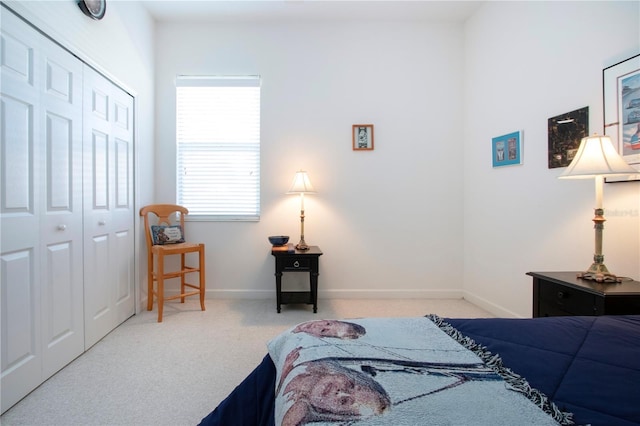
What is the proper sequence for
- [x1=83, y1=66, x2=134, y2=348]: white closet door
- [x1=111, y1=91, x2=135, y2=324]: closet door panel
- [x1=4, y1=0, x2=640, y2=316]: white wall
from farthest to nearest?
[x1=4, y1=0, x2=640, y2=316]: white wall
[x1=111, y1=91, x2=135, y2=324]: closet door panel
[x1=83, y1=66, x2=134, y2=348]: white closet door

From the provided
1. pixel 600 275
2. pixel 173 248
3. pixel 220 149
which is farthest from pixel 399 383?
pixel 220 149

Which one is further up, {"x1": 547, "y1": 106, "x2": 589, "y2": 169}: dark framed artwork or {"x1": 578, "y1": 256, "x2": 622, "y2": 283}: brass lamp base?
{"x1": 547, "y1": 106, "x2": 589, "y2": 169}: dark framed artwork

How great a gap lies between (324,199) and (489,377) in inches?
107

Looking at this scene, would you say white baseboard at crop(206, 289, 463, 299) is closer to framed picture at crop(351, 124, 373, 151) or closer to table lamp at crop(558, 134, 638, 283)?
framed picture at crop(351, 124, 373, 151)

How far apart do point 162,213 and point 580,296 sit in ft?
11.0

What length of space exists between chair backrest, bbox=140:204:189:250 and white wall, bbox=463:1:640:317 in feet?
10.2

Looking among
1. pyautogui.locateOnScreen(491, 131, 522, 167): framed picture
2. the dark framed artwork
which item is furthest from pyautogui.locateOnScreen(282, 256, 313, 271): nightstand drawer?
the dark framed artwork

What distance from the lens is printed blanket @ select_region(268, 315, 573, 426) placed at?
2.03 feet

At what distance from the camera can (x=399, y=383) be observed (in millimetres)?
723

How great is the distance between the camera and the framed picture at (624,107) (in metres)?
1.71

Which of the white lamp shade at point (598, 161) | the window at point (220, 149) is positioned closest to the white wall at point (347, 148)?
the window at point (220, 149)

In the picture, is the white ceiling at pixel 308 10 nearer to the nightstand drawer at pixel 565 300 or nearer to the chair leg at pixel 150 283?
the chair leg at pixel 150 283

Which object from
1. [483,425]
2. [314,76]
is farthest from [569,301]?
[314,76]

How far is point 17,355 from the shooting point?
5.36 feet
